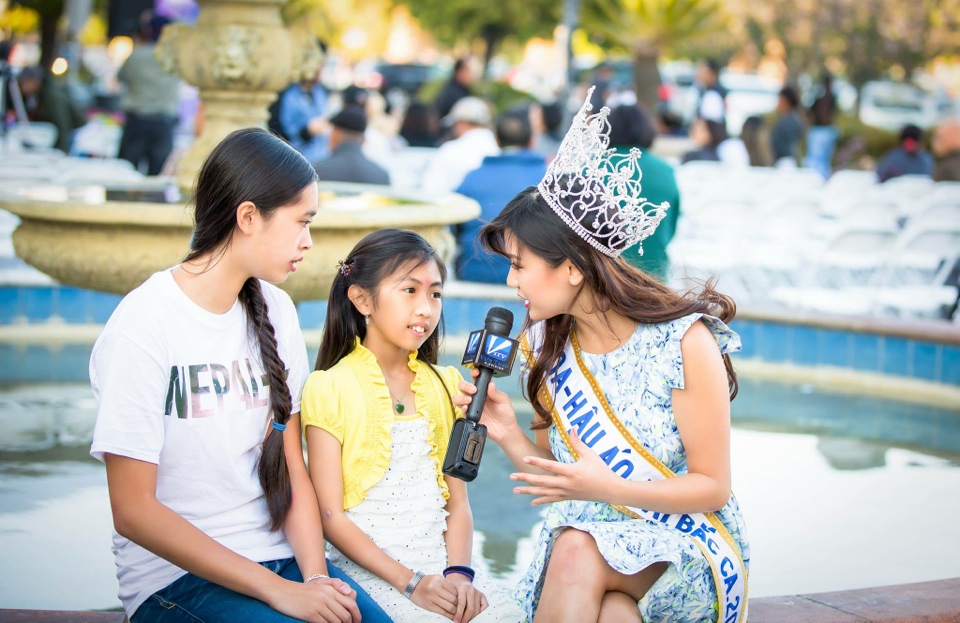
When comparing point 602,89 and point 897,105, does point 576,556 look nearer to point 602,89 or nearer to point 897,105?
point 602,89

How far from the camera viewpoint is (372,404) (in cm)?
309

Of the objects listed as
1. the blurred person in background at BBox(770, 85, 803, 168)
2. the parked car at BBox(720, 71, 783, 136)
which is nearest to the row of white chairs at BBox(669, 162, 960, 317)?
the blurred person in background at BBox(770, 85, 803, 168)

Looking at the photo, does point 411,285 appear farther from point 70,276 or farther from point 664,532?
point 70,276

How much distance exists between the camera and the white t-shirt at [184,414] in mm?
2543

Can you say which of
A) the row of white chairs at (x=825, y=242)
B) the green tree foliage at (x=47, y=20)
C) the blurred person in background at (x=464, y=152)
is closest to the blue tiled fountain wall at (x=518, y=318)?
the row of white chairs at (x=825, y=242)

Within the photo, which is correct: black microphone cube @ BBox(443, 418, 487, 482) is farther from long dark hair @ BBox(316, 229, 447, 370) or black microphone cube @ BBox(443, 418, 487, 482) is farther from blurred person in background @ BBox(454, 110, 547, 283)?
blurred person in background @ BBox(454, 110, 547, 283)

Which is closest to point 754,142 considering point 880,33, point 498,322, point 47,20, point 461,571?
point 461,571

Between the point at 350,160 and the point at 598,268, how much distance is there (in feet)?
16.1

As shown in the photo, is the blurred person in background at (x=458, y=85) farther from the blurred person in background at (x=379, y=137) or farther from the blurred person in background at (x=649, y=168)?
the blurred person in background at (x=649, y=168)

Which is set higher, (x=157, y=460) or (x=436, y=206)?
(x=436, y=206)

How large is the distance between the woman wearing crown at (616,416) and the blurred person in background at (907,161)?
414 inches

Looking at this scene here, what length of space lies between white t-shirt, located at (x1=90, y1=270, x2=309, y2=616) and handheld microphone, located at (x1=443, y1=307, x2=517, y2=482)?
0.51 metres

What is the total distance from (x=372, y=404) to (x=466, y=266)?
185 inches

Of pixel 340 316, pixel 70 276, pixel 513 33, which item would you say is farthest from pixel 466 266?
pixel 513 33
